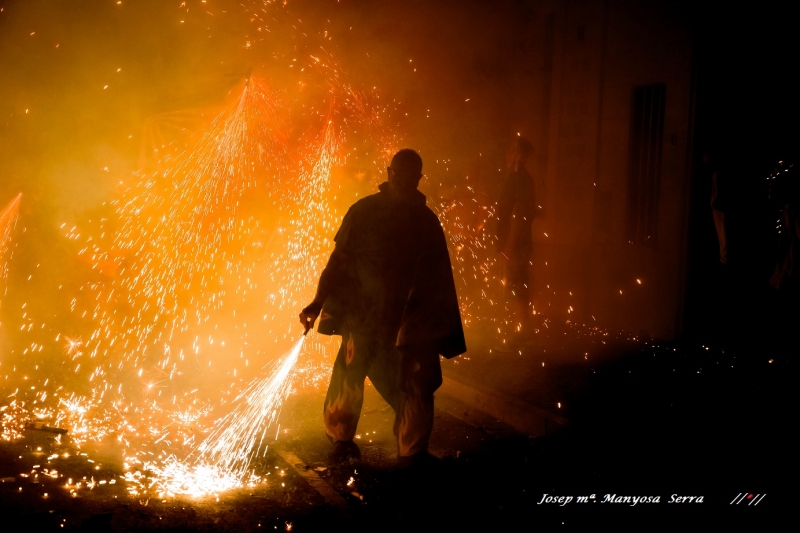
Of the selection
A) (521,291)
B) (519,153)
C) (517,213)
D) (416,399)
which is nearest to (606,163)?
(519,153)

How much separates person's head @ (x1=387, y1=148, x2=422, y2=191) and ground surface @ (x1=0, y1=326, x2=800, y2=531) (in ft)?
6.63

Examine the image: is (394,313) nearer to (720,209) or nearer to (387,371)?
(387,371)

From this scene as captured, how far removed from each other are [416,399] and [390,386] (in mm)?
296

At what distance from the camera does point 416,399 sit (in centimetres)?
532

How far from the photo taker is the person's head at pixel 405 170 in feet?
17.7

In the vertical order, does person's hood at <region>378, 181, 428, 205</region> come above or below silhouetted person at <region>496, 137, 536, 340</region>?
below

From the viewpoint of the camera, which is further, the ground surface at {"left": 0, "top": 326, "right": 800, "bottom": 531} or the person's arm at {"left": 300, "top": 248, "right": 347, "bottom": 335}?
the person's arm at {"left": 300, "top": 248, "right": 347, "bottom": 335}

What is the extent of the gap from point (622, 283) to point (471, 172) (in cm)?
346

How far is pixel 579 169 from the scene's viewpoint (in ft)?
35.5

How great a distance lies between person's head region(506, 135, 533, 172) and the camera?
864 cm

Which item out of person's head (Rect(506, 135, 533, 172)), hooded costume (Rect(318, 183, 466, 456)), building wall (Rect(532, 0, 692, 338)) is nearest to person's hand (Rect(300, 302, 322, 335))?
hooded costume (Rect(318, 183, 466, 456))

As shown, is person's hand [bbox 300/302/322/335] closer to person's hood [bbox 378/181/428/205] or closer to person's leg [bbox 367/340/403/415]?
person's leg [bbox 367/340/403/415]

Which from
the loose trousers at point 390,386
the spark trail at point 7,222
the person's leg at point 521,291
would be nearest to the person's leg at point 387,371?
the loose trousers at point 390,386

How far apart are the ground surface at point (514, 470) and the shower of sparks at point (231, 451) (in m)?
0.14
